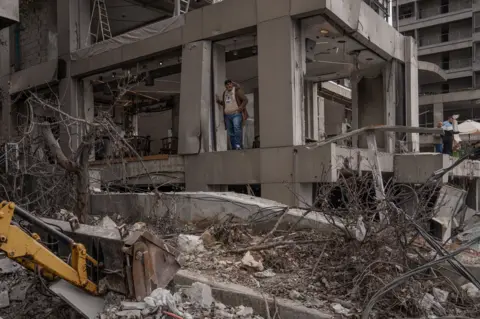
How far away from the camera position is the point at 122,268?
4523mm

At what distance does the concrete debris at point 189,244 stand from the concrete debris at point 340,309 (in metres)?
Answer: 2.13

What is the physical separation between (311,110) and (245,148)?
6.27 meters

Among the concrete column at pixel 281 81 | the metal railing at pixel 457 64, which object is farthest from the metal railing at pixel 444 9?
the concrete column at pixel 281 81

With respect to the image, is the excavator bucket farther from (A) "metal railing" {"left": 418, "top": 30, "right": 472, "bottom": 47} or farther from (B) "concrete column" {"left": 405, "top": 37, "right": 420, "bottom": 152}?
(A) "metal railing" {"left": 418, "top": 30, "right": 472, "bottom": 47}

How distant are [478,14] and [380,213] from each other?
4607 cm

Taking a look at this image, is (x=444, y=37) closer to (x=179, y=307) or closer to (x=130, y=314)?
(x=179, y=307)

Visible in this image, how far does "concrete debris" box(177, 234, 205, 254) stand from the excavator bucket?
4.53 ft

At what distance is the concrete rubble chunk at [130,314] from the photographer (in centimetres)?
434

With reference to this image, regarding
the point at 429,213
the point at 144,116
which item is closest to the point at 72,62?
the point at 144,116

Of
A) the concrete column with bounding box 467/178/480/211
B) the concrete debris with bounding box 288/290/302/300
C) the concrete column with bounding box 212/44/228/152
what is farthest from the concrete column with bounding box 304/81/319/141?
the concrete debris with bounding box 288/290/302/300

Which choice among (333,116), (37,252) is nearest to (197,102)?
(37,252)

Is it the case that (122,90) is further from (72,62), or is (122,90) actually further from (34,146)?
(72,62)

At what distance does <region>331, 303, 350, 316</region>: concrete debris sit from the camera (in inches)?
184

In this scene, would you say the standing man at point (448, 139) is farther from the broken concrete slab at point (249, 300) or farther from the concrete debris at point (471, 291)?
the broken concrete slab at point (249, 300)
